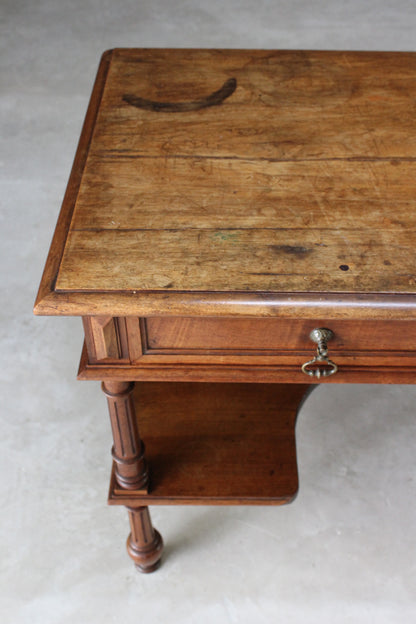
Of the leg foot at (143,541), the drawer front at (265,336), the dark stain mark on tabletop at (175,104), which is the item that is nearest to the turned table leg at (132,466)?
the leg foot at (143,541)

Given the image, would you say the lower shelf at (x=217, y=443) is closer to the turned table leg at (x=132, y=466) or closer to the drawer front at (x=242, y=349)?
the turned table leg at (x=132, y=466)

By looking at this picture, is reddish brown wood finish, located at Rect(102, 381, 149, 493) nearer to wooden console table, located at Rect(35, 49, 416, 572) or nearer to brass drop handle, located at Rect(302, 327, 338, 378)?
wooden console table, located at Rect(35, 49, 416, 572)

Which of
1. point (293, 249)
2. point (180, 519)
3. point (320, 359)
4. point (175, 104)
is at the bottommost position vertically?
point (180, 519)

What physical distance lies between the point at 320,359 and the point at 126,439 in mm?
361

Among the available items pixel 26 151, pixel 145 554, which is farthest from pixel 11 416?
pixel 26 151

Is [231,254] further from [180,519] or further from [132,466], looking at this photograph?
[180,519]

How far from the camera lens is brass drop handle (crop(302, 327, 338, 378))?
2.82ft

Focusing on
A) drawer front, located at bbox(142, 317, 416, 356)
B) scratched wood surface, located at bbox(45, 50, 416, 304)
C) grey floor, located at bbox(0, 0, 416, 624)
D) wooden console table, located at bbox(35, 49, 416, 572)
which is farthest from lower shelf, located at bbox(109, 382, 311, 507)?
scratched wood surface, located at bbox(45, 50, 416, 304)

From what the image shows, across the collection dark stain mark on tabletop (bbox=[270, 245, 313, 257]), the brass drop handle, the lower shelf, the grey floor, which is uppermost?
dark stain mark on tabletop (bbox=[270, 245, 313, 257])

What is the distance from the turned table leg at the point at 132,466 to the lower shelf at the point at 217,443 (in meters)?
0.03

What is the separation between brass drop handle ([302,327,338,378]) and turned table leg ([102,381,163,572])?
0.27 metres

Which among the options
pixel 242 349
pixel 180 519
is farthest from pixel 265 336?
pixel 180 519

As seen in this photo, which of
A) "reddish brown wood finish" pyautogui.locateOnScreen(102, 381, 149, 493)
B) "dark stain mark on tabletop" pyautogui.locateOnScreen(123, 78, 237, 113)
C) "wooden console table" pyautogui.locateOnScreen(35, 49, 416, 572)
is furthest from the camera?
"dark stain mark on tabletop" pyautogui.locateOnScreen(123, 78, 237, 113)

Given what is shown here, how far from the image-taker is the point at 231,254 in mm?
859
